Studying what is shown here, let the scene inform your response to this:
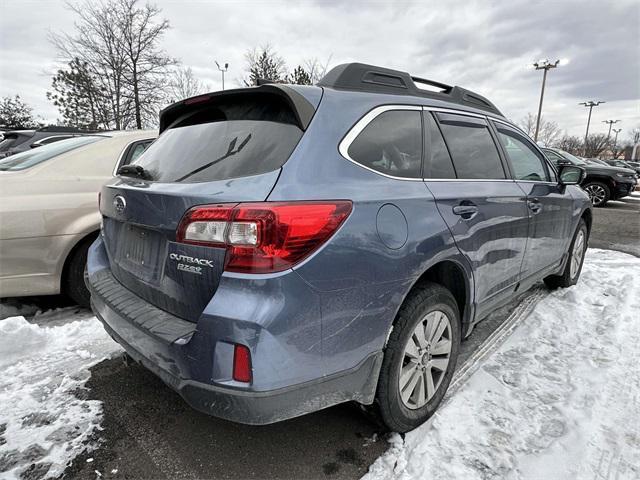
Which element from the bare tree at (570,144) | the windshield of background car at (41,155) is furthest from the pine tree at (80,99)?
the bare tree at (570,144)

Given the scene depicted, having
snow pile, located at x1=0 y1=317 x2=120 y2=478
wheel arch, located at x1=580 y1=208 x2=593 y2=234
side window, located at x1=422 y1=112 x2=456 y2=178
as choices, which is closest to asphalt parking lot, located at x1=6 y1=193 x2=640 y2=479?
snow pile, located at x1=0 y1=317 x2=120 y2=478

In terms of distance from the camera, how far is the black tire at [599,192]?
13.0 meters

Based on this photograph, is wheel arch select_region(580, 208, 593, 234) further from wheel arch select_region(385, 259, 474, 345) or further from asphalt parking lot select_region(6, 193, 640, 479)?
asphalt parking lot select_region(6, 193, 640, 479)

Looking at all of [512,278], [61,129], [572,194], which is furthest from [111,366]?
[61,129]

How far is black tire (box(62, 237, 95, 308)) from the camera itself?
137 inches

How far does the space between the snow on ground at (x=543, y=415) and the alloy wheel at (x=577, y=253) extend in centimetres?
89

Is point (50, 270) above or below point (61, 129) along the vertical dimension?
below

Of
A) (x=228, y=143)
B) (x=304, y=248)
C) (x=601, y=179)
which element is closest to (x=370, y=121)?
(x=228, y=143)

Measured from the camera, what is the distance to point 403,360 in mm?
2049

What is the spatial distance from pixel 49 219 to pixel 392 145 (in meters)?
2.84

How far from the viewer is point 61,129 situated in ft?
32.0

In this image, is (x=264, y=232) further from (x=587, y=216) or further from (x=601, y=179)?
(x=601, y=179)

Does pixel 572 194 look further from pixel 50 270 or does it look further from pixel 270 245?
pixel 50 270

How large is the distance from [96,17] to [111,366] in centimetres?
2294
